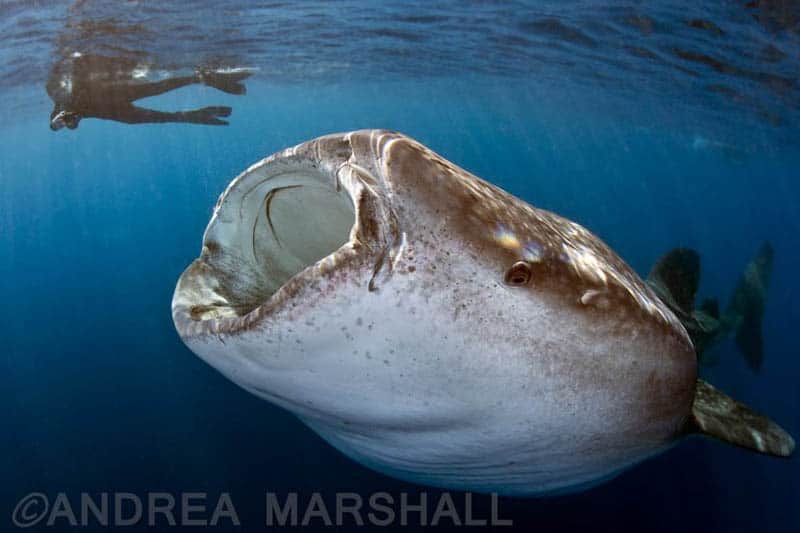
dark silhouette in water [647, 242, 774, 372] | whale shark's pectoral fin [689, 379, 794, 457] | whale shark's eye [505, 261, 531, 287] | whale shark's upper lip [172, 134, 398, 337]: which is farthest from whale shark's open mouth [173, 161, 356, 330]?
dark silhouette in water [647, 242, 774, 372]

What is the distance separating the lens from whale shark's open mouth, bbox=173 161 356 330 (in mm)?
1812

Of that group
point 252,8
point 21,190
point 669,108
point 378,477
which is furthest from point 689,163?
point 21,190

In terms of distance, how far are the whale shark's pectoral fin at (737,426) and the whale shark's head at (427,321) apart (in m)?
0.49

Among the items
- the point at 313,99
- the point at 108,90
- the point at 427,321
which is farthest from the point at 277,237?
the point at 313,99

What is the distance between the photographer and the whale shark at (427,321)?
4.54ft

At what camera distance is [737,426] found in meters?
2.83

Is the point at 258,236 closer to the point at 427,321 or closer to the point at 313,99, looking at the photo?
the point at 427,321

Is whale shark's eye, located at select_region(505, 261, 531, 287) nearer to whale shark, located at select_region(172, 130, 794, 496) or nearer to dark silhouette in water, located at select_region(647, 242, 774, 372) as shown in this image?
whale shark, located at select_region(172, 130, 794, 496)

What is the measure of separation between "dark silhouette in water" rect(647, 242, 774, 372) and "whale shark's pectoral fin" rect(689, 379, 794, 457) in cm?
185

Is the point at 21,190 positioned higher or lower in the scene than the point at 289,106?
lower

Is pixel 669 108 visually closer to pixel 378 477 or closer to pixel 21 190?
pixel 378 477

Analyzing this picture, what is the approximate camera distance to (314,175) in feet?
5.65

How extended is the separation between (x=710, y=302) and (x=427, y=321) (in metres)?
7.84

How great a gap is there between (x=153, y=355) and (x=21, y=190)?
63882mm
